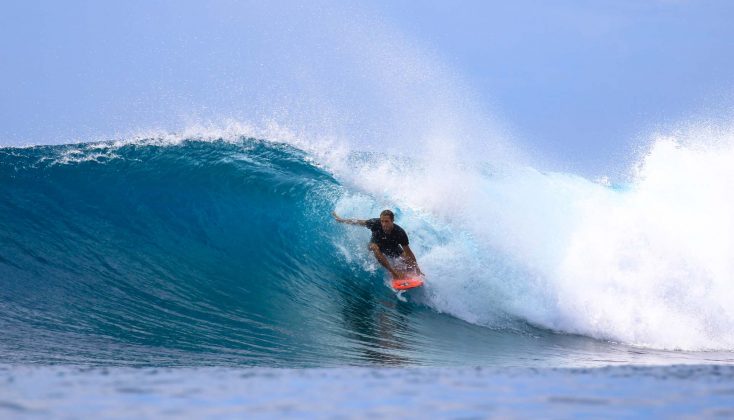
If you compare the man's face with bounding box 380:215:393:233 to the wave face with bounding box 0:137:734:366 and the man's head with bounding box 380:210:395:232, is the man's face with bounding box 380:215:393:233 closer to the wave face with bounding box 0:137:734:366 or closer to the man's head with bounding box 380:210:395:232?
the man's head with bounding box 380:210:395:232

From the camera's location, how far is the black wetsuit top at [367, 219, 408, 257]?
903cm

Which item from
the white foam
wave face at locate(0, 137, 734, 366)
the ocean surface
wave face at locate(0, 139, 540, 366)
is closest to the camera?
the ocean surface

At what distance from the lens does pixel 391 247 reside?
9.12 meters

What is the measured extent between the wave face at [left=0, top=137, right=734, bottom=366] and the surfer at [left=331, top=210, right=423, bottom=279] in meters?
0.28

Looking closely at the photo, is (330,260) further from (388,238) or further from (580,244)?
(580,244)

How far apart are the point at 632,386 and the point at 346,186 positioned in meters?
8.70

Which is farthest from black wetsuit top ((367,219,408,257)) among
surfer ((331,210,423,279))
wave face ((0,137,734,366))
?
wave face ((0,137,734,366))

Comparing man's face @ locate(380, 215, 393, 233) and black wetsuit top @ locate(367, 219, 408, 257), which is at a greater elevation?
man's face @ locate(380, 215, 393, 233)

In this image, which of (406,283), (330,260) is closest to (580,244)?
→ (406,283)

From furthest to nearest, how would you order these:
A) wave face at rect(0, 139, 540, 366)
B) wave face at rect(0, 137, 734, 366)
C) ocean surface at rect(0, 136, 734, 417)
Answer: wave face at rect(0, 137, 734, 366)
wave face at rect(0, 139, 540, 366)
ocean surface at rect(0, 136, 734, 417)

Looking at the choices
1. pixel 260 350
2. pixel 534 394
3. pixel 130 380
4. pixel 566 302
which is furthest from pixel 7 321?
pixel 566 302

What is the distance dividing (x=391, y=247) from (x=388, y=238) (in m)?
0.13

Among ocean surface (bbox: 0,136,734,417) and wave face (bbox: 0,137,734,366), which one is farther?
wave face (bbox: 0,137,734,366)

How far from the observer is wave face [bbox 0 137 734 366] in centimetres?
640
